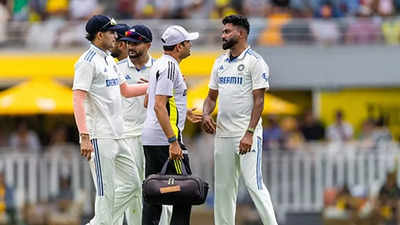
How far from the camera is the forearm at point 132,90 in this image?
14.4 meters

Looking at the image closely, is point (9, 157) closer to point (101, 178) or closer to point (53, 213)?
point (53, 213)

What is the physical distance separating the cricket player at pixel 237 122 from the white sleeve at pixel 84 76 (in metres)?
1.35

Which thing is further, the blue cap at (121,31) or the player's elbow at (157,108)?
the blue cap at (121,31)

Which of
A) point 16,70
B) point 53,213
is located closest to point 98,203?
point 53,213

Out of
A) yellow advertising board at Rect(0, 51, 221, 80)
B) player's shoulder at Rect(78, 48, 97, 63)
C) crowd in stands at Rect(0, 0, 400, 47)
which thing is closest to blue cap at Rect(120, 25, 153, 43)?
player's shoulder at Rect(78, 48, 97, 63)

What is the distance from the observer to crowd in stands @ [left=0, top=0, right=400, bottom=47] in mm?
28375

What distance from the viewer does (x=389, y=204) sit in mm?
23000

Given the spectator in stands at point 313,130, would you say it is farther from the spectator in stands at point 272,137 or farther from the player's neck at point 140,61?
the player's neck at point 140,61

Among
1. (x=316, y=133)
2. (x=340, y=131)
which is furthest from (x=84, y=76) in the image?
(x=340, y=131)

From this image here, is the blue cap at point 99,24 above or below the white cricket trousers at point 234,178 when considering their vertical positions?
above

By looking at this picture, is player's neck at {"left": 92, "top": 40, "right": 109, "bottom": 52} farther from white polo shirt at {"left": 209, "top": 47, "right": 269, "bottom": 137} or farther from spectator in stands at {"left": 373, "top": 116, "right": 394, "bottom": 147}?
spectator in stands at {"left": 373, "top": 116, "right": 394, "bottom": 147}

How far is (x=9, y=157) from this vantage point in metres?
24.8

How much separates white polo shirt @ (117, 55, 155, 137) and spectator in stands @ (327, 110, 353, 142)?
11248mm

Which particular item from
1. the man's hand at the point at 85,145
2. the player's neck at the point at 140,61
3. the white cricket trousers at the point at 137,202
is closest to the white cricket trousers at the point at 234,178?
the white cricket trousers at the point at 137,202
